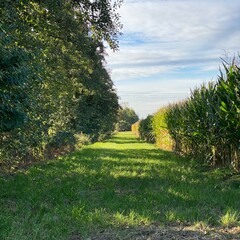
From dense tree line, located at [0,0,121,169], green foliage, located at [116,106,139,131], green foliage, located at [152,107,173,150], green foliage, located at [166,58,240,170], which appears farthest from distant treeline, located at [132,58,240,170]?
green foliage, located at [116,106,139,131]

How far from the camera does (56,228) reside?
4.05 metres

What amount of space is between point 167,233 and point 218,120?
18.0ft

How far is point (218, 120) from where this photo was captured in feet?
28.6

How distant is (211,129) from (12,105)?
21.4 feet

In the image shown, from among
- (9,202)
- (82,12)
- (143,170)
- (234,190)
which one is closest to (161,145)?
(143,170)

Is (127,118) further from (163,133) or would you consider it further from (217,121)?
(217,121)

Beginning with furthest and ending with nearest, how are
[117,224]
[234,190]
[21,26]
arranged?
[21,26]
[234,190]
[117,224]

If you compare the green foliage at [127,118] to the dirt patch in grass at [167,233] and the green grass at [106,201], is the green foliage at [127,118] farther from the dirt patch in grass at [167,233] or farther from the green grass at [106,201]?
the dirt patch in grass at [167,233]

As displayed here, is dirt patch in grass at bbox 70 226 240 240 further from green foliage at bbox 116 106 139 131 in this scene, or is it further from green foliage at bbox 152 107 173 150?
green foliage at bbox 116 106 139 131

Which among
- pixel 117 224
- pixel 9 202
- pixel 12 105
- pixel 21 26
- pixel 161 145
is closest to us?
pixel 117 224

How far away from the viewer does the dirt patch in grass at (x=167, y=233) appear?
372 centimetres

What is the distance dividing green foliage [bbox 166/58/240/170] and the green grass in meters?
1.00

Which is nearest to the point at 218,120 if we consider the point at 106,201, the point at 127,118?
the point at 106,201

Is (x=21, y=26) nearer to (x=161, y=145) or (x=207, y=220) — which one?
(x=207, y=220)
